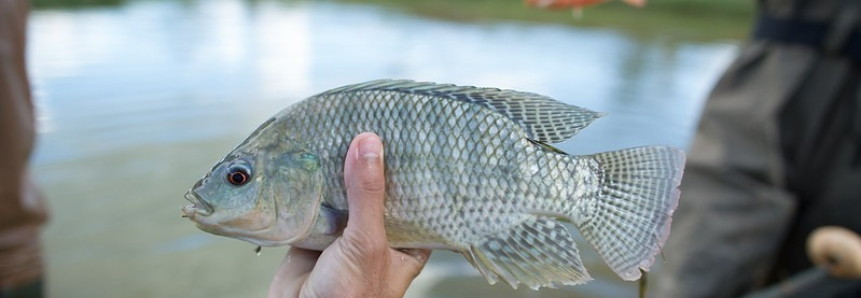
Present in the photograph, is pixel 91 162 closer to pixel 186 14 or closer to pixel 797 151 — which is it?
pixel 797 151

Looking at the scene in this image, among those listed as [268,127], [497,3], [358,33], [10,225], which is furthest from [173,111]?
[497,3]

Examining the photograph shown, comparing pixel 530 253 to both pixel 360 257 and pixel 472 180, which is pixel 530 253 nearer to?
pixel 472 180

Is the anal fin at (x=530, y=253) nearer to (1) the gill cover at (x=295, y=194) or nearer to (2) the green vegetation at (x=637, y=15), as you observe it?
(1) the gill cover at (x=295, y=194)

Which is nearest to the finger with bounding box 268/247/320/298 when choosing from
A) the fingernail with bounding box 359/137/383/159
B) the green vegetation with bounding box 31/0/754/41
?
the fingernail with bounding box 359/137/383/159

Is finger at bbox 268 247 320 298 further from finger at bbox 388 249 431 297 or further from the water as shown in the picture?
the water

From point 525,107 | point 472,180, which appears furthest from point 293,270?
point 525,107
